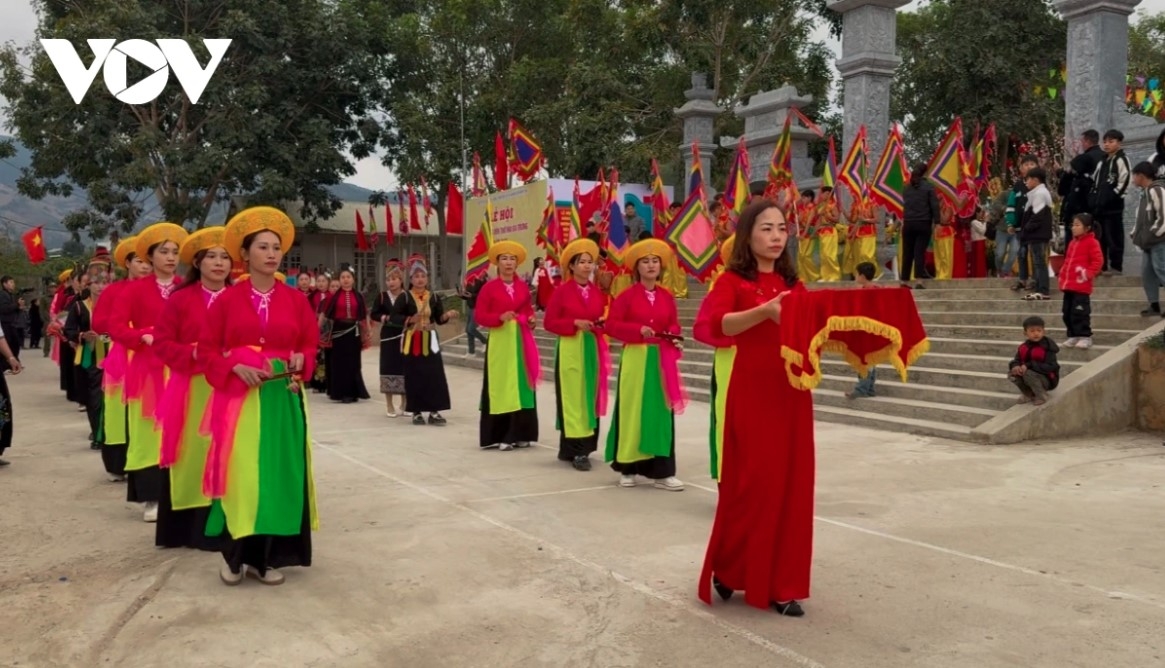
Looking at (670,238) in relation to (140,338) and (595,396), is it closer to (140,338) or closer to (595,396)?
(595,396)

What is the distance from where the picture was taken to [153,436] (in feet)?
19.5

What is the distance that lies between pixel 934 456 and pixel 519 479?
3257 millimetres

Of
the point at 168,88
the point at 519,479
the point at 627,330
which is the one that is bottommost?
the point at 519,479

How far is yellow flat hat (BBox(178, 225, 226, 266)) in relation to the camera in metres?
4.84

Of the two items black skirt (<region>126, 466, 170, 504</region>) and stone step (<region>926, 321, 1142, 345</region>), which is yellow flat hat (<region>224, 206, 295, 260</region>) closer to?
black skirt (<region>126, 466, 170, 504</region>)

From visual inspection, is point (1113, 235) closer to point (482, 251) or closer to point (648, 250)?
point (648, 250)

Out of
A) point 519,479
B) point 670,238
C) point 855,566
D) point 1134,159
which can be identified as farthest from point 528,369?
point 1134,159

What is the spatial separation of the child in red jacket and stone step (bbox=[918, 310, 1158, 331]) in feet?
0.70

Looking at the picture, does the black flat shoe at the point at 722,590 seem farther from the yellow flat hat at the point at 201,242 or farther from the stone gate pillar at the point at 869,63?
the stone gate pillar at the point at 869,63

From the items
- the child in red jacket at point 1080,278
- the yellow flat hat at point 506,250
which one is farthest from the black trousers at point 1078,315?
the yellow flat hat at point 506,250

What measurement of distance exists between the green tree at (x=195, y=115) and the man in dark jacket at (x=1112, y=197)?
67.3 feet

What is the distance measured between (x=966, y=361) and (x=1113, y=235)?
110 inches

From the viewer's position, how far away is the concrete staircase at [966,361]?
8898mm

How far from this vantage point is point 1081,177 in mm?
10812
